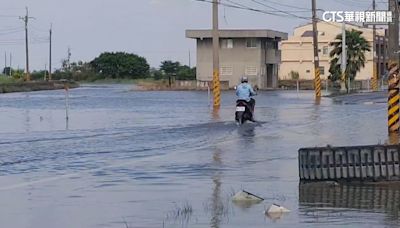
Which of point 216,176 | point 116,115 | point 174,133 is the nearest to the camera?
point 216,176

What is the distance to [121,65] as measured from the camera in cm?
14388

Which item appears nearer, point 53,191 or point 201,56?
point 53,191

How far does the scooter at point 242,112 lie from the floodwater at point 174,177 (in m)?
0.29

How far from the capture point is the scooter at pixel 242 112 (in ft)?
101

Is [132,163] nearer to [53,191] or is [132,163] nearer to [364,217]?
[53,191]

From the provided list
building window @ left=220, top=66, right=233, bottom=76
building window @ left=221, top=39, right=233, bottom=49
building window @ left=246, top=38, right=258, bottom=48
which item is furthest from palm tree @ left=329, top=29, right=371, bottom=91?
building window @ left=221, top=39, right=233, bottom=49

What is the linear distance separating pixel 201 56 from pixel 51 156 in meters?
70.8

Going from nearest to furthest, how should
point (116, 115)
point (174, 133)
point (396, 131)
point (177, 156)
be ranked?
point (177, 156) < point (396, 131) < point (174, 133) < point (116, 115)

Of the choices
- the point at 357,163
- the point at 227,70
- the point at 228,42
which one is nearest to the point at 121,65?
the point at 228,42

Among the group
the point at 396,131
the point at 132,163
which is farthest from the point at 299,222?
the point at 396,131

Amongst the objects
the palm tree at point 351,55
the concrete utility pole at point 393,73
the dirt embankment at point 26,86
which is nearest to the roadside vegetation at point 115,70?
the dirt embankment at point 26,86

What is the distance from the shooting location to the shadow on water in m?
11.5

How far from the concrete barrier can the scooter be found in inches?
631

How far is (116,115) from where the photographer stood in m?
40.6
